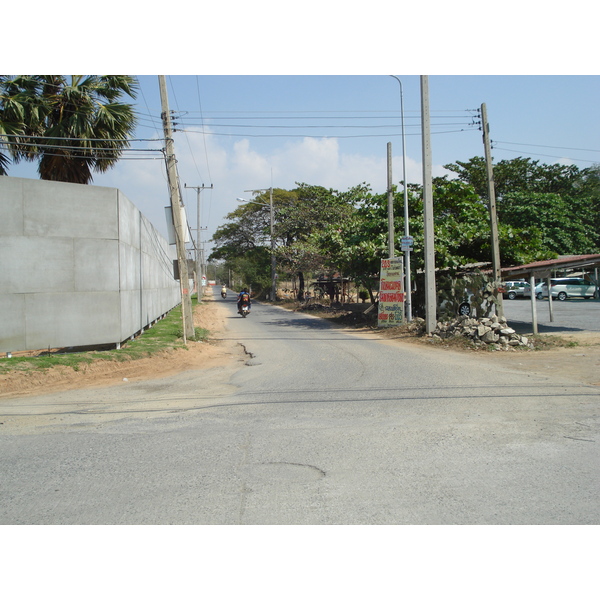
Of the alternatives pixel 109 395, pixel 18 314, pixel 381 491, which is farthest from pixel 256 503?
pixel 18 314

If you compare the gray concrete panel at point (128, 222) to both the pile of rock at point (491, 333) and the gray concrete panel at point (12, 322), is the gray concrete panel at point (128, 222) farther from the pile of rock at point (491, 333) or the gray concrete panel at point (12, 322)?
the pile of rock at point (491, 333)

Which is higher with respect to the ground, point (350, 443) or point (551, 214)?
point (551, 214)

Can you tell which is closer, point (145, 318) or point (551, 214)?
point (145, 318)

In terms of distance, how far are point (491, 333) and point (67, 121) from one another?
1436 cm

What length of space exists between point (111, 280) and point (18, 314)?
7.07 feet

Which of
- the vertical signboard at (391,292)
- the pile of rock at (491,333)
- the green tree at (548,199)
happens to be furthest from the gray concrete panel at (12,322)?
the green tree at (548,199)

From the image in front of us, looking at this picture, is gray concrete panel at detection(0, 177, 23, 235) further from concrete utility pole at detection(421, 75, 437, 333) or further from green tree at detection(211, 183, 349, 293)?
green tree at detection(211, 183, 349, 293)

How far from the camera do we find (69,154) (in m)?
17.6

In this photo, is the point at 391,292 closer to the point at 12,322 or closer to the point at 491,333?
the point at 491,333

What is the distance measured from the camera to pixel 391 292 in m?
21.0

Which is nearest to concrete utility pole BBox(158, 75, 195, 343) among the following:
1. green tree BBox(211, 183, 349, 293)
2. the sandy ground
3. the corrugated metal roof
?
the sandy ground

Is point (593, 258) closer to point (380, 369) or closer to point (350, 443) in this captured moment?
point (380, 369)

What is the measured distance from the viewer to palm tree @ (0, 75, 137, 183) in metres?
16.5

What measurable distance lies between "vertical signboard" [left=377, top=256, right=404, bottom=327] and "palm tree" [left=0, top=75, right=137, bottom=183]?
1039 centimetres
